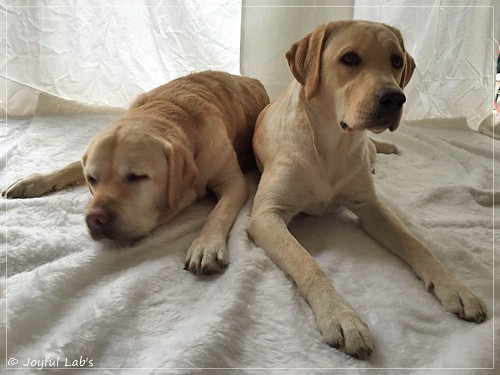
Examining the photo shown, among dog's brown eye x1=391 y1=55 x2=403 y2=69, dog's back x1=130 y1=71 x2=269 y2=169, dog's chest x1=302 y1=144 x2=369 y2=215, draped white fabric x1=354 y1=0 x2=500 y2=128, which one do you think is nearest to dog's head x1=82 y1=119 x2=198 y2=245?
dog's back x1=130 y1=71 x2=269 y2=169

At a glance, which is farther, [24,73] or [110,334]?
[24,73]

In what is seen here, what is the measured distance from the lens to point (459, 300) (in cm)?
129

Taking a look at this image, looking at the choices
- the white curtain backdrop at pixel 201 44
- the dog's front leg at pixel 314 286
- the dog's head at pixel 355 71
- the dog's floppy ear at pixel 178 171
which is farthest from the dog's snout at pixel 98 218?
the white curtain backdrop at pixel 201 44

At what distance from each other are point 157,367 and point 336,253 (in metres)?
0.73

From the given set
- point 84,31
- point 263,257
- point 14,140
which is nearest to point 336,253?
point 263,257

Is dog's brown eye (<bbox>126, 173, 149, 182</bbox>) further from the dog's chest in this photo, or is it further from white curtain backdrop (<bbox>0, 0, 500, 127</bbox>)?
white curtain backdrop (<bbox>0, 0, 500, 127</bbox>)

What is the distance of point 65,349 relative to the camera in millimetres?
1052

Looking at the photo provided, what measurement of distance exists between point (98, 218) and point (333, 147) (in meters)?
0.84

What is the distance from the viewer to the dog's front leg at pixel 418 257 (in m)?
1.27

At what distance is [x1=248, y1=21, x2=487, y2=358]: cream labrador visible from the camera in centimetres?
143

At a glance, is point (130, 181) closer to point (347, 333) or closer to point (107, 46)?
point (347, 333)

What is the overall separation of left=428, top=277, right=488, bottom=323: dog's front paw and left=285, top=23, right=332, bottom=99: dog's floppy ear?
0.75 metres

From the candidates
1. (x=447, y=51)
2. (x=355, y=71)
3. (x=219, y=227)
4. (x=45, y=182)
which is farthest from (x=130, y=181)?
(x=447, y=51)

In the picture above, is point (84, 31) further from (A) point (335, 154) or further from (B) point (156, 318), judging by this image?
(B) point (156, 318)
